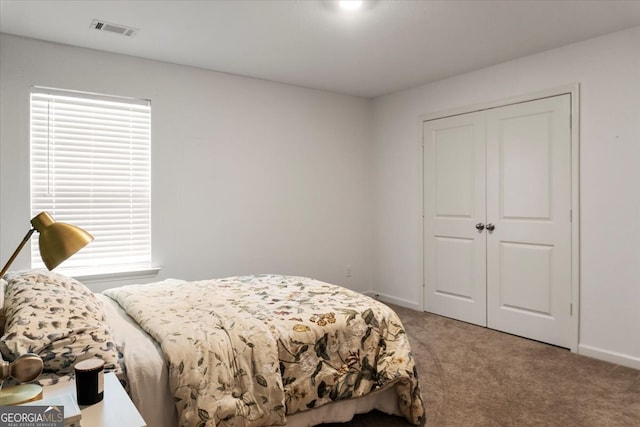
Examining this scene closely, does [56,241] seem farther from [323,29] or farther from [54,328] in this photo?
[323,29]

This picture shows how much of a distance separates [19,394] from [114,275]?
2.49 m

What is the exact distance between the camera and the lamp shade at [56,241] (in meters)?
1.17

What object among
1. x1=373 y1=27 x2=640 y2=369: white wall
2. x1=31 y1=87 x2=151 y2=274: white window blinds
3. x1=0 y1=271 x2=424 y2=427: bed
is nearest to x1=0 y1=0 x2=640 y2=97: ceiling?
x1=373 y1=27 x2=640 y2=369: white wall

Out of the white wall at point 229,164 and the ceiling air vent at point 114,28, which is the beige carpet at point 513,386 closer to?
the white wall at point 229,164

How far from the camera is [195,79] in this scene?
3.87 m

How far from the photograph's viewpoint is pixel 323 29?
3037 millimetres

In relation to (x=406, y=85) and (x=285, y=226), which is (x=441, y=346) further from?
(x=406, y=85)

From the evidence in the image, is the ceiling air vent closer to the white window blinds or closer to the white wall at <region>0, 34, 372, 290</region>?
the white wall at <region>0, 34, 372, 290</region>

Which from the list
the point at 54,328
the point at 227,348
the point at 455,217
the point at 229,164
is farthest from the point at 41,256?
the point at 455,217

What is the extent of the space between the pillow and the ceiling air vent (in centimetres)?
189

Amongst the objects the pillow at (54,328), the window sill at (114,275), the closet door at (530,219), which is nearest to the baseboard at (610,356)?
the closet door at (530,219)

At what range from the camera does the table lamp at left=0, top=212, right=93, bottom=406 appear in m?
1.10

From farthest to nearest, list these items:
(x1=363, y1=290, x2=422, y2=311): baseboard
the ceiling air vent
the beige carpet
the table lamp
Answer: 1. (x1=363, y1=290, x2=422, y2=311): baseboard
2. the ceiling air vent
3. the beige carpet
4. the table lamp

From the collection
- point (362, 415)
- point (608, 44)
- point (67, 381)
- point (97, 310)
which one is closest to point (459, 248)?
point (608, 44)
